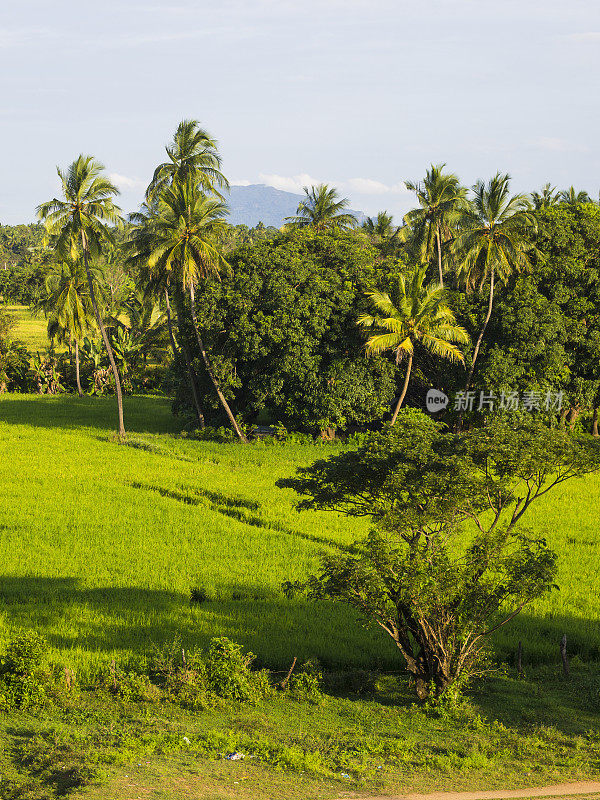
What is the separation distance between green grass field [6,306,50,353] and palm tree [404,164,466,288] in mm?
36506

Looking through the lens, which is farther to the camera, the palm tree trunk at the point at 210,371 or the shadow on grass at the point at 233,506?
the palm tree trunk at the point at 210,371

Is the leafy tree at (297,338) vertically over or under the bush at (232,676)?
over

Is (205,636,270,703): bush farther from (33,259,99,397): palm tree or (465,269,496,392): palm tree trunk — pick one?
(33,259,99,397): palm tree

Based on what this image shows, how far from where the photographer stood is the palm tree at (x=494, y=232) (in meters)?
33.6

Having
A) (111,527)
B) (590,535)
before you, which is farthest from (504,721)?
(111,527)

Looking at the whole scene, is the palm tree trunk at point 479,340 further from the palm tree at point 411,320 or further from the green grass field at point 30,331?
the green grass field at point 30,331

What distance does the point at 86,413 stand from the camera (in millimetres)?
43156

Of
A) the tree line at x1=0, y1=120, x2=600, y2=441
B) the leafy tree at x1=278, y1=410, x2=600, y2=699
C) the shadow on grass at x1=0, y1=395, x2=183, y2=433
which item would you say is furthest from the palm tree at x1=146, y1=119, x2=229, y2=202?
the leafy tree at x1=278, y1=410, x2=600, y2=699

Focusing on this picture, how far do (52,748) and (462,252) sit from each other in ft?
93.9

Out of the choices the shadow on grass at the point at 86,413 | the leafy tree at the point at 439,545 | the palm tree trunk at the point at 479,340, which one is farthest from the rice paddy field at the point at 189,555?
the palm tree trunk at the point at 479,340

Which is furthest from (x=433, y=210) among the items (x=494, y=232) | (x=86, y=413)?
(x=86, y=413)

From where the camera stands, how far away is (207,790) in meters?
8.99

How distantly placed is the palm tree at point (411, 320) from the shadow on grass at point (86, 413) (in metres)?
12.2

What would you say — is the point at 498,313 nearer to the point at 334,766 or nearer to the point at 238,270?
the point at 238,270
